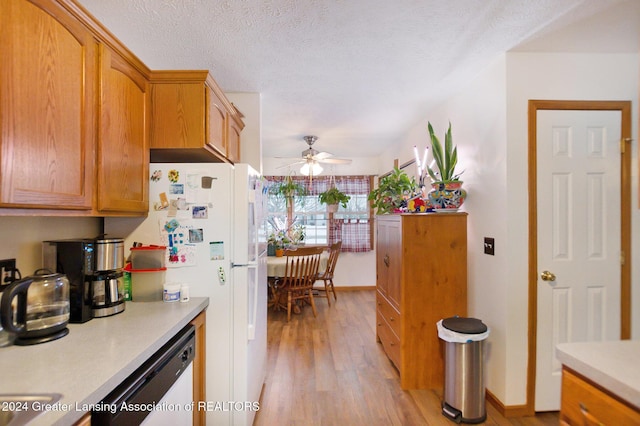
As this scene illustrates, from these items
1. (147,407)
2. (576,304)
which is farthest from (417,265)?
(147,407)

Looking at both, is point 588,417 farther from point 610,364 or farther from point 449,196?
point 449,196

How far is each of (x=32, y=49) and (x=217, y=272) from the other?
1.17m

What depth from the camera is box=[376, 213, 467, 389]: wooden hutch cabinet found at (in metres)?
2.21

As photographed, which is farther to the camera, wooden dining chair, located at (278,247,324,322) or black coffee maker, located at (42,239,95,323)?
wooden dining chair, located at (278,247,324,322)

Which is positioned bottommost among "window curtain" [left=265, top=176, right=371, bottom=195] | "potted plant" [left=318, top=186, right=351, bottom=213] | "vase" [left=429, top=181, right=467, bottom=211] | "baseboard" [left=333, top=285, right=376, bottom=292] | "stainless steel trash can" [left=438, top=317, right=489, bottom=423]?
"baseboard" [left=333, top=285, right=376, bottom=292]

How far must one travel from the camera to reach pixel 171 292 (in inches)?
60.2

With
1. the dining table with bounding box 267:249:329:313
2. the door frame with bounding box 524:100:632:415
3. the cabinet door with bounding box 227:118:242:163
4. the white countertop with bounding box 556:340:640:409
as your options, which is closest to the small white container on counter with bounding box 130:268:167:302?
the cabinet door with bounding box 227:118:242:163

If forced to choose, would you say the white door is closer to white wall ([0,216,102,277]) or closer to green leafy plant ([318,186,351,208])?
white wall ([0,216,102,277])

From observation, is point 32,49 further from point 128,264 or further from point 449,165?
point 449,165

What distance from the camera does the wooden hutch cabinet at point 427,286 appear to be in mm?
2215

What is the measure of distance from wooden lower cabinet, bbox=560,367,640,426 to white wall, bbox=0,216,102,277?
215 centimetres

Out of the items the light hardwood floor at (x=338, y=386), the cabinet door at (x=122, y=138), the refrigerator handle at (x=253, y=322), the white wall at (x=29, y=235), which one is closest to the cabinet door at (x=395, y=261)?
the light hardwood floor at (x=338, y=386)

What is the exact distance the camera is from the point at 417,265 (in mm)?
2215

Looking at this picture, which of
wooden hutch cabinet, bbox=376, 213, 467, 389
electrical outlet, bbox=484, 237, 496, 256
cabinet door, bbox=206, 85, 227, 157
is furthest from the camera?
wooden hutch cabinet, bbox=376, 213, 467, 389
